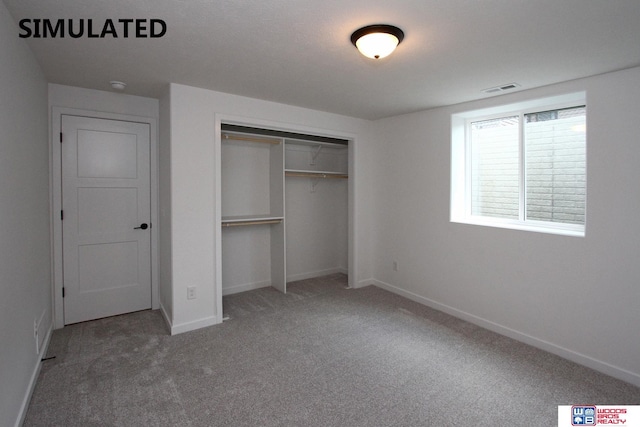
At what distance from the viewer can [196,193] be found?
3326 millimetres

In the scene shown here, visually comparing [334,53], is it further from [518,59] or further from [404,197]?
[404,197]

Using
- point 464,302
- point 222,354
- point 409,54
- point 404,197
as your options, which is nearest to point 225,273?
point 222,354

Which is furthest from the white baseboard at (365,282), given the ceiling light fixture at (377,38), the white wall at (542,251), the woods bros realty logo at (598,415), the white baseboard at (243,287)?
the ceiling light fixture at (377,38)

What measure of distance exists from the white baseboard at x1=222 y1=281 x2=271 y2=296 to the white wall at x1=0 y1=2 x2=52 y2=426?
1911 mm

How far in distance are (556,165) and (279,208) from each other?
3098 mm

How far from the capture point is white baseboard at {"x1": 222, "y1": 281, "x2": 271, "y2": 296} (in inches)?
175

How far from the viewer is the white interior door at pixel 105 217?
11.2ft

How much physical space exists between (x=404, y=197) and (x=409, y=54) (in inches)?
87.4

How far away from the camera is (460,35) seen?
2.08m

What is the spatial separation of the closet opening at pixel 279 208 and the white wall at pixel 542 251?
989 millimetres

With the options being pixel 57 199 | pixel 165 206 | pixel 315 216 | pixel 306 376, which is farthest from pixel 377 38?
pixel 315 216

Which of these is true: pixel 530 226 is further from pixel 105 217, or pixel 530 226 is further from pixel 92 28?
pixel 105 217

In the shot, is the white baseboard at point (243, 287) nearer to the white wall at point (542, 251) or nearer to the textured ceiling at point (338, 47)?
the white wall at point (542, 251)

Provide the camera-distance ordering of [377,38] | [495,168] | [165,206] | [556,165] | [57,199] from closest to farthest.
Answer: [377,38] → [556,165] → [57,199] → [165,206] → [495,168]
